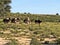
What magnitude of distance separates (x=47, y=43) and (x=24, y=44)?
2.36m

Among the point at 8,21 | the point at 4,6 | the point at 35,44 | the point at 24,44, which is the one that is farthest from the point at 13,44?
the point at 8,21

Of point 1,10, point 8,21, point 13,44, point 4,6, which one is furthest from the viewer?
point 8,21

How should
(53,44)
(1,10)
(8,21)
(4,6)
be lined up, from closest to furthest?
A: (53,44) < (1,10) < (4,6) < (8,21)

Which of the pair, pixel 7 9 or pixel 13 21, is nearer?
pixel 7 9

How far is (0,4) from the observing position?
51.4 m

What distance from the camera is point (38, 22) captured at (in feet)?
187

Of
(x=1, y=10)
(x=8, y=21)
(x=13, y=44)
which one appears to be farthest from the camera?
(x=8, y=21)

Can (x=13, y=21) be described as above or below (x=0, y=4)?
below

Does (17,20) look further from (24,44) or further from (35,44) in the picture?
(35,44)

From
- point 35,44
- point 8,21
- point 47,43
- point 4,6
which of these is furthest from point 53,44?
point 8,21

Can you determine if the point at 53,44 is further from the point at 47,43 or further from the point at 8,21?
the point at 8,21

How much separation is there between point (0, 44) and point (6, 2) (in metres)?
30.5

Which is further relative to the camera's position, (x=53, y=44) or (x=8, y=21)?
(x=8, y=21)

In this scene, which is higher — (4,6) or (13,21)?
(4,6)
